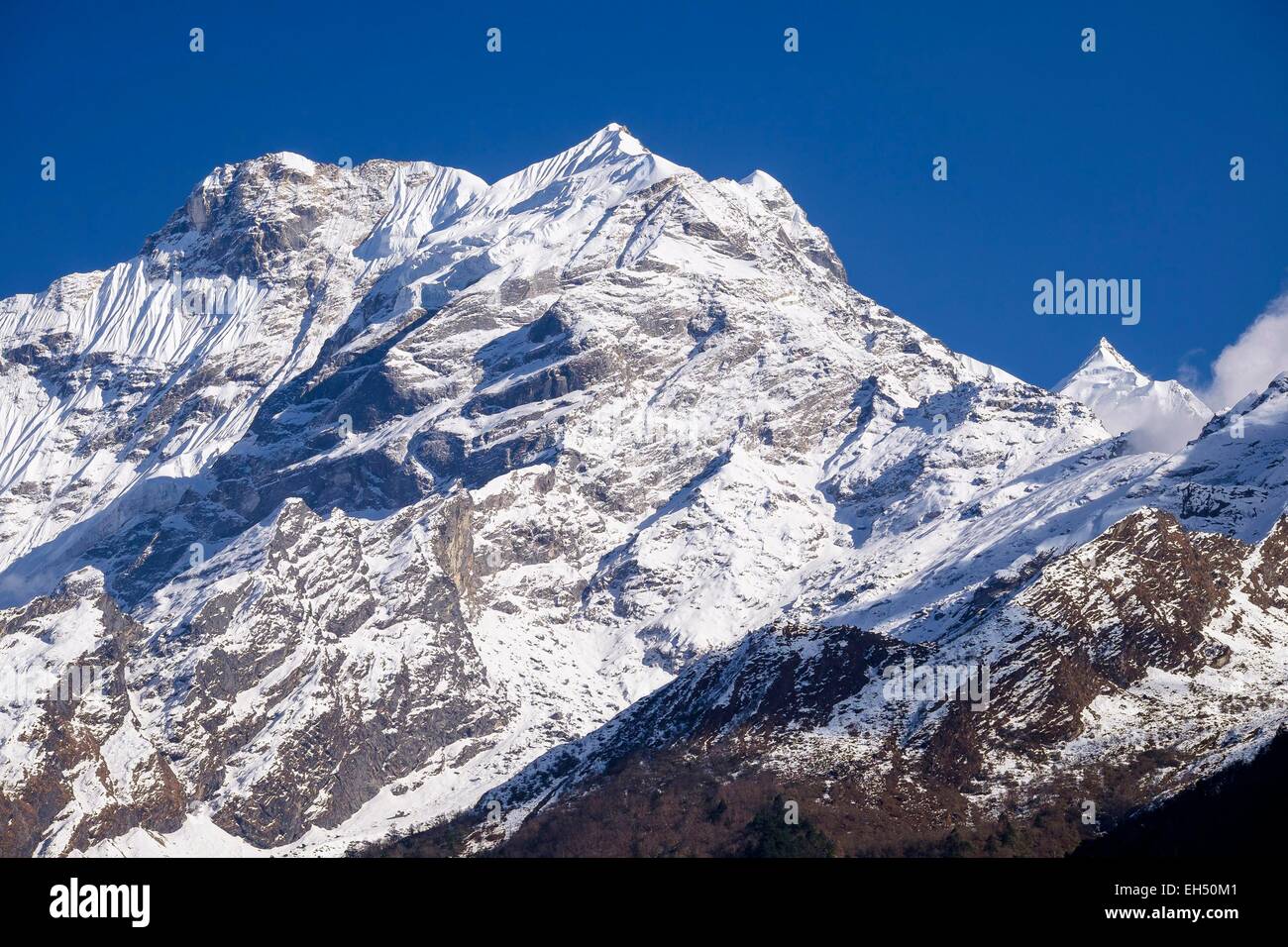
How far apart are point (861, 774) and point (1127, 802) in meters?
29.1
